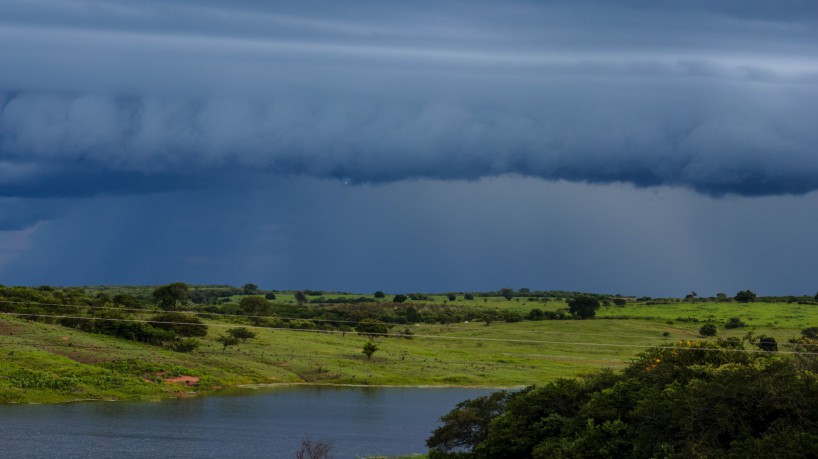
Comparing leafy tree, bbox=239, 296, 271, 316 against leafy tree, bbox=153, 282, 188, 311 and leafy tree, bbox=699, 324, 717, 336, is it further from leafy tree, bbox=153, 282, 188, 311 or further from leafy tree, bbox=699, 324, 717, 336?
leafy tree, bbox=699, 324, 717, 336

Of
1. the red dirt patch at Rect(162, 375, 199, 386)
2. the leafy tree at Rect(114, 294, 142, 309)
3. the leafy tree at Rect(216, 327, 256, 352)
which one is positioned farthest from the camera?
the leafy tree at Rect(114, 294, 142, 309)

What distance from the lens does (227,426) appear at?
81062 millimetres

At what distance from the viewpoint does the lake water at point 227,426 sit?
68.8 meters

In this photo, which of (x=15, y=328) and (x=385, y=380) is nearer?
(x=15, y=328)

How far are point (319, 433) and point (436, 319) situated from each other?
371 feet

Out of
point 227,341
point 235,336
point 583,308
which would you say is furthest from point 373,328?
point 583,308

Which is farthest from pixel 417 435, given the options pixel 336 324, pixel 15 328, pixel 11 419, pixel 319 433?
pixel 336 324

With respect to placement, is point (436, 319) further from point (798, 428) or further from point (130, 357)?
point (798, 428)

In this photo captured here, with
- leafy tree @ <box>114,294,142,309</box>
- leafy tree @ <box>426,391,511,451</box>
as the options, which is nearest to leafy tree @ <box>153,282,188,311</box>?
leafy tree @ <box>114,294,142,309</box>

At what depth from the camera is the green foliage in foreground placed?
42188 mm

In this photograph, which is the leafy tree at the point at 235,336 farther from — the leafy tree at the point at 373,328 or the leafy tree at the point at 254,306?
the leafy tree at the point at 254,306

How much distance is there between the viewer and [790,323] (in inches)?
6368

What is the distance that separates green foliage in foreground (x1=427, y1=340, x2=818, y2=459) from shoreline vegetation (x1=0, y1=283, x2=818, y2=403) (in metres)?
24.2

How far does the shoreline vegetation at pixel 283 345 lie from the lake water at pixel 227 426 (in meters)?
7.82
